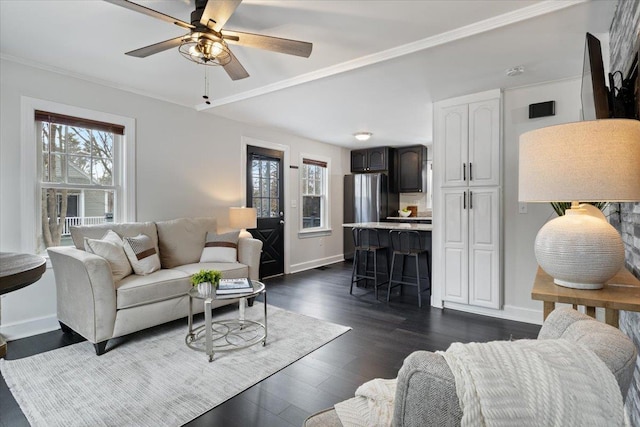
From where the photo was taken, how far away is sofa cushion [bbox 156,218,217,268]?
3.53 m

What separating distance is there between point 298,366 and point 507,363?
2026 mm

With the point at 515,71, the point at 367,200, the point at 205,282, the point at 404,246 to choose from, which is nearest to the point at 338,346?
the point at 205,282

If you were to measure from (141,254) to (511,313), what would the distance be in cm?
373

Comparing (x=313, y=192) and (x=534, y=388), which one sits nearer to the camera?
(x=534, y=388)

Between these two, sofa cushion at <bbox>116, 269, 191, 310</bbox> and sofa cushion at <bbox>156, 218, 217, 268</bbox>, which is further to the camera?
sofa cushion at <bbox>156, 218, 217, 268</bbox>

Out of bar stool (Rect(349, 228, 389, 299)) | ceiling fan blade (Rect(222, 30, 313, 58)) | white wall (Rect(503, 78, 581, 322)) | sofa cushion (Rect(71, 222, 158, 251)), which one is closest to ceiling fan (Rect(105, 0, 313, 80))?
ceiling fan blade (Rect(222, 30, 313, 58))

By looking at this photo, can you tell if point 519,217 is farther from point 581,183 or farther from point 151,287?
point 151,287

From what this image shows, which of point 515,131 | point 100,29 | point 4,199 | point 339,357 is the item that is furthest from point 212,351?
point 515,131

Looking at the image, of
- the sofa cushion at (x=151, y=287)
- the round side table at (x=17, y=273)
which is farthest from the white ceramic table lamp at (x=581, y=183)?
the sofa cushion at (x=151, y=287)

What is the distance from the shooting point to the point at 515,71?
293cm

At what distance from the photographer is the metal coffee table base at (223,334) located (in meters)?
2.43

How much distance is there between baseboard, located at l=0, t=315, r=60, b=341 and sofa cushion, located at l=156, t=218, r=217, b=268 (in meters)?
1.05

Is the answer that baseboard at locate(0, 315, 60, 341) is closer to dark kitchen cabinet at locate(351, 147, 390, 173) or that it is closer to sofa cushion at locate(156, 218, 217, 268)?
sofa cushion at locate(156, 218, 217, 268)

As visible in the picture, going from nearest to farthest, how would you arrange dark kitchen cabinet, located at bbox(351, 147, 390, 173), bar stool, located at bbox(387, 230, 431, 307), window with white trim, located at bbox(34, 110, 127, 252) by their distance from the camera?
window with white trim, located at bbox(34, 110, 127, 252)
bar stool, located at bbox(387, 230, 431, 307)
dark kitchen cabinet, located at bbox(351, 147, 390, 173)
